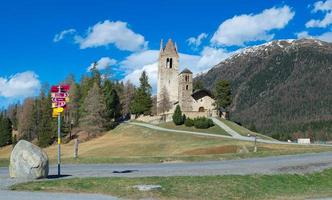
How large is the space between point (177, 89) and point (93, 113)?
29285 millimetres

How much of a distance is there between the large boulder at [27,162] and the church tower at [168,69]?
100783 mm

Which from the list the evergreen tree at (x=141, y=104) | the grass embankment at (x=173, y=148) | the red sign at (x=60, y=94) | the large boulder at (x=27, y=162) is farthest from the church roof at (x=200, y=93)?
the large boulder at (x=27, y=162)

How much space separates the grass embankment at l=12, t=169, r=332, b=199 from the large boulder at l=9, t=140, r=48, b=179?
1744mm

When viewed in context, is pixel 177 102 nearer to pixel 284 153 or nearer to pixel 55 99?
pixel 284 153

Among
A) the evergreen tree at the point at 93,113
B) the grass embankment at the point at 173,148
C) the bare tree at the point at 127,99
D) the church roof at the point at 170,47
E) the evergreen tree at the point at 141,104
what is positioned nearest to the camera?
the grass embankment at the point at 173,148

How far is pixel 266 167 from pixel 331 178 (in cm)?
380

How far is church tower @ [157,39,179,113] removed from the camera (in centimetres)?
12431

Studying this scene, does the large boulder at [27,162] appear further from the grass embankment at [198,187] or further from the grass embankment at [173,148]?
the grass embankment at [173,148]

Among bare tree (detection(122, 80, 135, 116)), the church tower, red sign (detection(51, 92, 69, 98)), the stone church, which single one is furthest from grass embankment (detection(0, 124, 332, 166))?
bare tree (detection(122, 80, 135, 116))

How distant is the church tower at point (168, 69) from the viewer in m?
124

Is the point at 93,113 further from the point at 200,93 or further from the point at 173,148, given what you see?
the point at 173,148

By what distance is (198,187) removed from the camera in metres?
20.7

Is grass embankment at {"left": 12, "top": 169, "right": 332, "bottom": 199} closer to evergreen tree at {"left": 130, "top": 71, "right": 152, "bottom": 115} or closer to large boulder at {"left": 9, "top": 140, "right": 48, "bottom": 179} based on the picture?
large boulder at {"left": 9, "top": 140, "right": 48, "bottom": 179}

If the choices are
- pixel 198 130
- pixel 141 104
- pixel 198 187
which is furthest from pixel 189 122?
pixel 198 187
